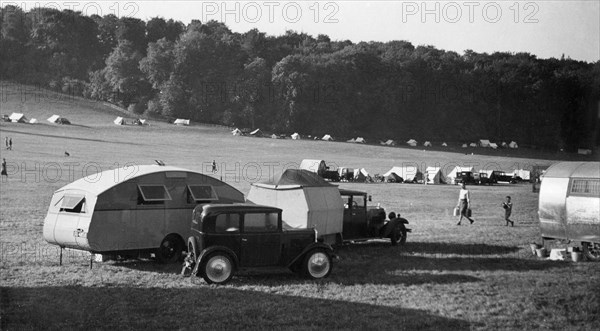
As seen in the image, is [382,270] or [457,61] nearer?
[382,270]

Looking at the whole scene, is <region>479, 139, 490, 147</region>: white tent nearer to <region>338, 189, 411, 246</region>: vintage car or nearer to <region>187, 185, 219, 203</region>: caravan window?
<region>338, 189, 411, 246</region>: vintage car

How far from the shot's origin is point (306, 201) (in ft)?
58.5

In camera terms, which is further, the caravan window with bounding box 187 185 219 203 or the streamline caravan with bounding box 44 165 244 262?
the caravan window with bounding box 187 185 219 203

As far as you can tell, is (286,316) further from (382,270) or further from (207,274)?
(382,270)

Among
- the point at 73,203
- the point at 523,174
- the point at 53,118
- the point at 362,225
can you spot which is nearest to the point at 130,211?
the point at 73,203

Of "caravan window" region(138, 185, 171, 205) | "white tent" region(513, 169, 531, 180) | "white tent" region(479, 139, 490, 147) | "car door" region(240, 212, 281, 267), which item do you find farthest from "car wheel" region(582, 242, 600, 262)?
"white tent" region(479, 139, 490, 147)

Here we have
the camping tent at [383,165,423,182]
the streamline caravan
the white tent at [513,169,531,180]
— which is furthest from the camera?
the white tent at [513,169,531,180]

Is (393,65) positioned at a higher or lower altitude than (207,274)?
higher

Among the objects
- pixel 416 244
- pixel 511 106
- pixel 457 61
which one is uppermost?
pixel 457 61

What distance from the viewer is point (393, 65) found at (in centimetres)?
10231

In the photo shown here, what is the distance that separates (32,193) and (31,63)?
8843 cm

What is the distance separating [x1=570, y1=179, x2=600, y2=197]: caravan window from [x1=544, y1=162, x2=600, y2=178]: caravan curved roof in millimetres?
132

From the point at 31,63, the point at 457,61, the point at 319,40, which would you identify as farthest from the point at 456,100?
A: the point at 31,63

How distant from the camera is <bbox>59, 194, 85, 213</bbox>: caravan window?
1630 centimetres
